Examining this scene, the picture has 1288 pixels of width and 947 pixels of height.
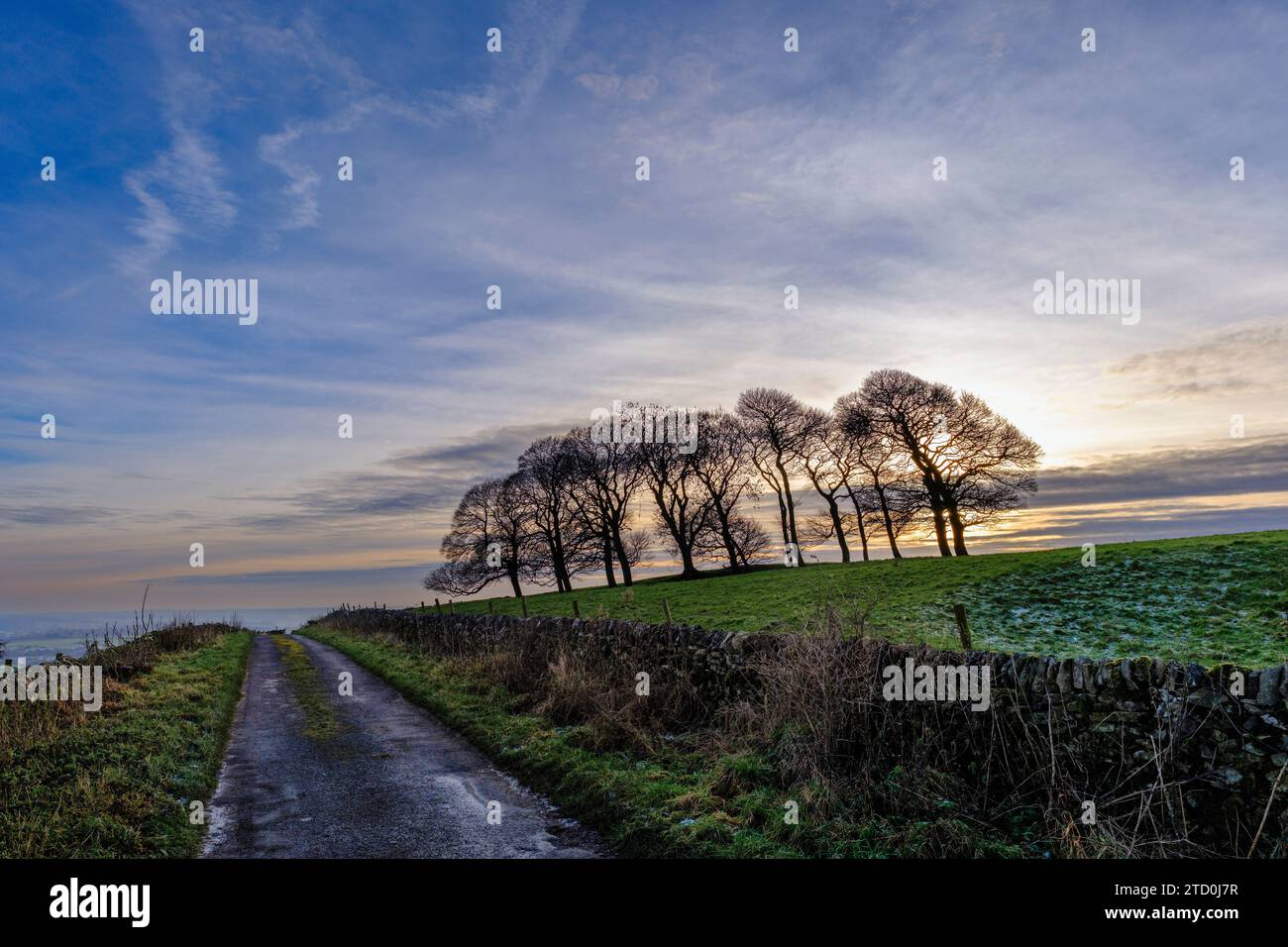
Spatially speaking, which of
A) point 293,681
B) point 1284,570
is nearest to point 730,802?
point 293,681

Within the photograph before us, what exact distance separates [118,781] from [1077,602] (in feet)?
87.2

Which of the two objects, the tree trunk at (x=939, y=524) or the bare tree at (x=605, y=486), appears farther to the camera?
the bare tree at (x=605, y=486)

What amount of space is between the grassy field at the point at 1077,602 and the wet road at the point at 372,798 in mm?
4356

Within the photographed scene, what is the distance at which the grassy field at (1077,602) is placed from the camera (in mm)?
17141

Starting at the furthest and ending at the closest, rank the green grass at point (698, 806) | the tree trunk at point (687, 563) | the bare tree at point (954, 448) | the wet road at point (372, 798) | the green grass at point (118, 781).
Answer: the tree trunk at point (687, 563) → the bare tree at point (954, 448) → the wet road at point (372, 798) → the green grass at point (118, 781) → the green grass at point (698, 806)

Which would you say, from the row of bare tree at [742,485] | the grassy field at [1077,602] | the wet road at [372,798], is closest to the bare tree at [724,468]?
the row of bare tree at [742,485]

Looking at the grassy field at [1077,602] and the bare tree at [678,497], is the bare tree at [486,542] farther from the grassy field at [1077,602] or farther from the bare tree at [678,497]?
the grassy field at [1077,602]

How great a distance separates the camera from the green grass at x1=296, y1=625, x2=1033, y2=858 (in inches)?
260

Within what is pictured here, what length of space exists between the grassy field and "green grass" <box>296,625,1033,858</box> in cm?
244
